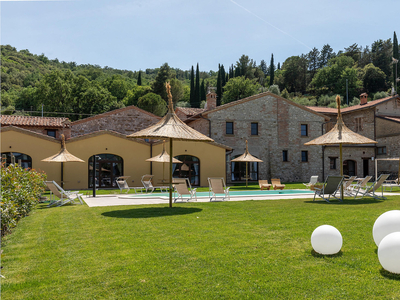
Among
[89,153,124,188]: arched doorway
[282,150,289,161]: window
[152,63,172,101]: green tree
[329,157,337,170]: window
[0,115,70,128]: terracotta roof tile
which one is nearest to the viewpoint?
[89,153,124,188]: arched doorway

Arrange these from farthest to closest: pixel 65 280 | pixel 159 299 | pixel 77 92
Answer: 1. pixel 77 92
2. pixel 65 280
3. pixel 159 299

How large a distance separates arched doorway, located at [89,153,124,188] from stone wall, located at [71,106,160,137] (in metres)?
8.18

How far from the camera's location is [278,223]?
677 centimetres

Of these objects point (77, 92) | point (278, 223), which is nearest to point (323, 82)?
point (77, 92)

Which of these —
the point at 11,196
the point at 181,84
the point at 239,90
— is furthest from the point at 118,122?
the point at 181,84

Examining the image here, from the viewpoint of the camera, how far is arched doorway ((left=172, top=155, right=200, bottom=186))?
23.1m

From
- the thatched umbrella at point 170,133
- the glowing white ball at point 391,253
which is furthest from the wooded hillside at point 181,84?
the glowing white ball at point 391,253

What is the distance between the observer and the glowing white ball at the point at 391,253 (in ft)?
11.4

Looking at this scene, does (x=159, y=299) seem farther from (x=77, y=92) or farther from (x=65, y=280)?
(x=77, y=92)

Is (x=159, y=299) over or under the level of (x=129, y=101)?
under

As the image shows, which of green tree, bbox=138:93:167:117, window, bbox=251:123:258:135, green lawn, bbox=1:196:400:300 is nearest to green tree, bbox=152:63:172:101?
green tree, bbox=138:93:167:117

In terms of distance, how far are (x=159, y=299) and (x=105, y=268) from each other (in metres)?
1.15

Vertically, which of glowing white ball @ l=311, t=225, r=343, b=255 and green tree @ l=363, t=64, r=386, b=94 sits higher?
green tree @ l=363, t=64, r=386, b=94

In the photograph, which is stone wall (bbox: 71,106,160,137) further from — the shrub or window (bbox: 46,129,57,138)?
the shrub
